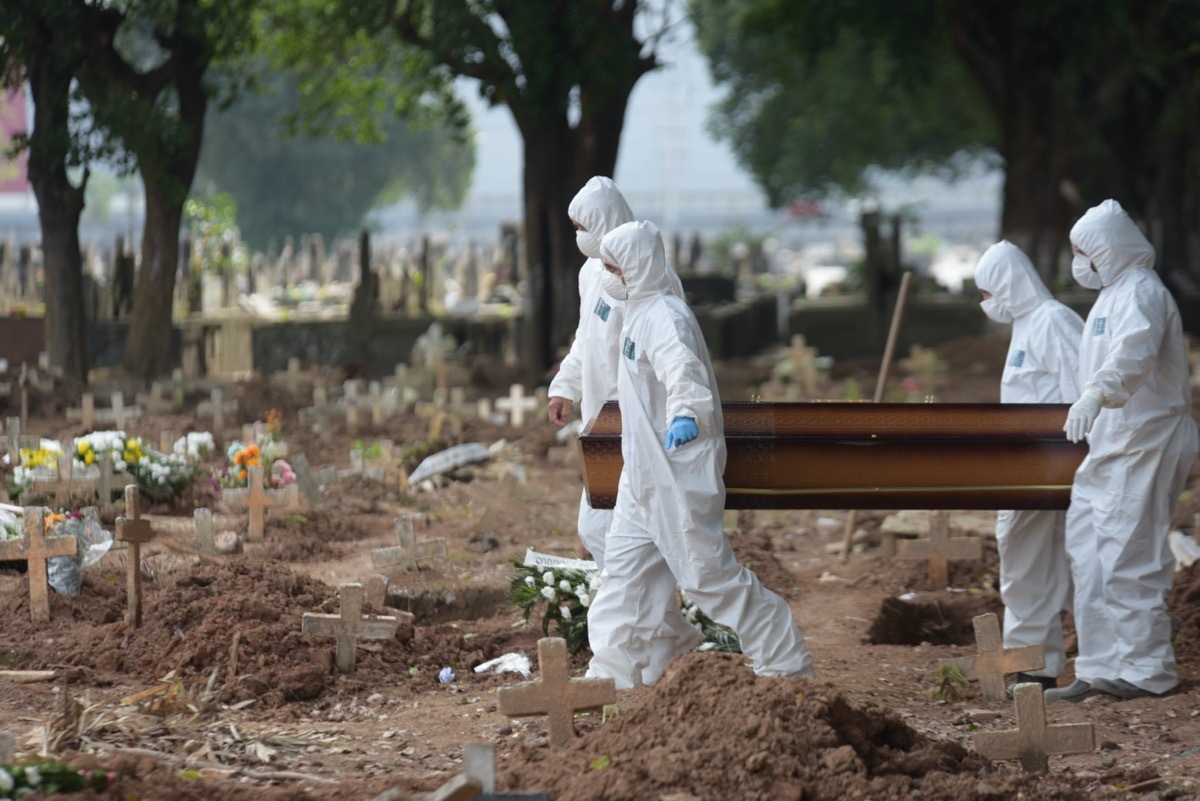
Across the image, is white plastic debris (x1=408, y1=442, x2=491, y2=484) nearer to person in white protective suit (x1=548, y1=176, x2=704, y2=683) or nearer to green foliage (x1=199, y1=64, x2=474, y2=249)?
person in white protective suit (x1=548, y1=176, x2=704, y2=683)

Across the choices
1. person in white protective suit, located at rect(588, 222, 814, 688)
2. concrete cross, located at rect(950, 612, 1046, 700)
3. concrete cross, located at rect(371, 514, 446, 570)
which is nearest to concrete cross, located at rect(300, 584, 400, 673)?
person in white protective suit, located at rect(588, 222, 814, 688)

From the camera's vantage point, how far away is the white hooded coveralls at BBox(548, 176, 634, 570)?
7527 mm

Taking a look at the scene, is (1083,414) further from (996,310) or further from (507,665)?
(507,665)

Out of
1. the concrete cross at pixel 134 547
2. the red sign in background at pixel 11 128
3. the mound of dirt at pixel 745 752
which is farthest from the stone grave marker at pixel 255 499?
the red sign in background at pixel 11 128

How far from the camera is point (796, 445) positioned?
7.04m

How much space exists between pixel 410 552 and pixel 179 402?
7.35m

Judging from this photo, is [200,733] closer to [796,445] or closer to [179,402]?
[796,445]

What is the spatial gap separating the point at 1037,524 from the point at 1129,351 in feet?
3.43

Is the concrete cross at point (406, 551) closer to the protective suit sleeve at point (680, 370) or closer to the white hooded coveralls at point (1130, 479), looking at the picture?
the protective suit sleeve at point (680, 370)

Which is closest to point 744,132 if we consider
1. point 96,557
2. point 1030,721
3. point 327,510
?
point 327,510

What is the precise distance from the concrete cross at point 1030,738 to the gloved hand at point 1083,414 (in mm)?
1769

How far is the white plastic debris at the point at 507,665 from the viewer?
24.4ft

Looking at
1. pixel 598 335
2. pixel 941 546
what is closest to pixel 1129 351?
pixel 598 335

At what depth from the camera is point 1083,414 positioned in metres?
6.94
